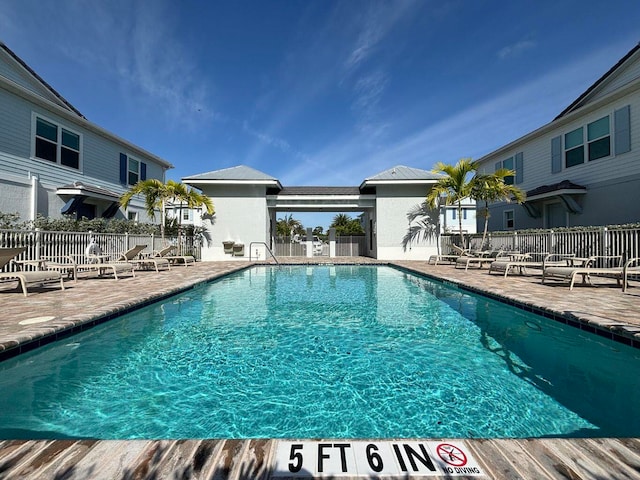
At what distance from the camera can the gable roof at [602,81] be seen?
1233 centimetres

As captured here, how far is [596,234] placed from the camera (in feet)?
33.6

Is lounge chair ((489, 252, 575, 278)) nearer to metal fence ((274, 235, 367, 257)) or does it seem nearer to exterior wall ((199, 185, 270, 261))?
metal fence ((274, 235, 367, 257))

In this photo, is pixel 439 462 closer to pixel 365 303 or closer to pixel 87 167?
pixel 365 303

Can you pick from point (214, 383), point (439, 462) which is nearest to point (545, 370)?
point (439, 462)

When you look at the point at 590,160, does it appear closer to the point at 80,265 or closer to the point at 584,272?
the point at 584,272

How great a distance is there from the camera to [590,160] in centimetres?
1333

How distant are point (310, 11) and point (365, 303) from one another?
40.3ft

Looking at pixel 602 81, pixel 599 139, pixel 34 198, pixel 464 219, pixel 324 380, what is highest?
pixel 602 81

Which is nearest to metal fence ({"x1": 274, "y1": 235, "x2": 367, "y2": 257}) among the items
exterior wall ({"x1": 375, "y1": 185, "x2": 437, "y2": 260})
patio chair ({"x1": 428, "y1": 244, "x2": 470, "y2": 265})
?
exterior wall ({"x1": 375, "y1": 185, "x2": 437, "y2": 260})

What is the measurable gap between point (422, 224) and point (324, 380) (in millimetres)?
15025

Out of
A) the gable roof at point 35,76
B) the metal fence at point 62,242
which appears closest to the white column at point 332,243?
the metal fence at point 62,242

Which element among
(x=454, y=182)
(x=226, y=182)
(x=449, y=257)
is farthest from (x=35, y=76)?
(x=449, y=257)

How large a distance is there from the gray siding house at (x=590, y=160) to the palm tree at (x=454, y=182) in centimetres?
343

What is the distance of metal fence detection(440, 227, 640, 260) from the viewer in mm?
9227
